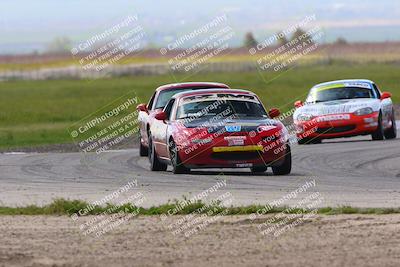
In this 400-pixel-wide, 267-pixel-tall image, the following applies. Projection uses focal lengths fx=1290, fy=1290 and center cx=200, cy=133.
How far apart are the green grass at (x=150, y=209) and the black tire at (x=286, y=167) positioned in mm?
5031

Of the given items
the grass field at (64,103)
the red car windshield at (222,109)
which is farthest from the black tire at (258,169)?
the grass field at (64,103)

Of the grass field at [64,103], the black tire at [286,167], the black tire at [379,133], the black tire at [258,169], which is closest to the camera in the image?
the black tire at [286,167]

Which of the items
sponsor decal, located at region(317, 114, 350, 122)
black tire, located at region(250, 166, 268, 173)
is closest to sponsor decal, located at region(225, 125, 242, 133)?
black tire, located at region(250, 166, 268, 173)

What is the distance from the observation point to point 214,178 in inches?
709

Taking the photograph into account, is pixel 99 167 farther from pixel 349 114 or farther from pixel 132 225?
pixel 132 225

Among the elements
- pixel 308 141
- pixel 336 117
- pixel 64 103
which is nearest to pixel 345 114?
pixel 336 117

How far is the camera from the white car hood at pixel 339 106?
2605cm

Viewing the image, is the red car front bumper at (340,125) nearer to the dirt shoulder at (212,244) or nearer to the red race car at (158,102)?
the red race car at (158,102)

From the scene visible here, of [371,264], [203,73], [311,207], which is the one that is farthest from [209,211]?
[203,73]

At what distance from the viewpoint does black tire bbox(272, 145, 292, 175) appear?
18.5 m

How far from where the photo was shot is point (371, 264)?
388 inches

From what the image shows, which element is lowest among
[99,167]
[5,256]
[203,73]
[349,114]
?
[203,73]

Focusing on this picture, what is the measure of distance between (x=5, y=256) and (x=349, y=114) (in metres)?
16.1

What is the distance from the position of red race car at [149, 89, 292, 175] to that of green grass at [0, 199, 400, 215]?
4.51 meters
